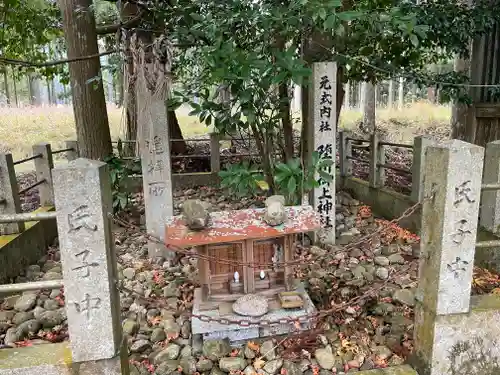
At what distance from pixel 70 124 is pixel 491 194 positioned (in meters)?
17.1

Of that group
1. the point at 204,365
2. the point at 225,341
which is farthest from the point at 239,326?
the point at 204,365

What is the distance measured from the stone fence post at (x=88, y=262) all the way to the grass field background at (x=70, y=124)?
12.1 m

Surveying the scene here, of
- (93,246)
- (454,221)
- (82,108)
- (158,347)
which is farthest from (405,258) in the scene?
(82,108)

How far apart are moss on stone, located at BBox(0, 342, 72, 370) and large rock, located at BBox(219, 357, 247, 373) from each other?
3.82ft

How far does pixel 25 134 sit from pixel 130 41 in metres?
13.4

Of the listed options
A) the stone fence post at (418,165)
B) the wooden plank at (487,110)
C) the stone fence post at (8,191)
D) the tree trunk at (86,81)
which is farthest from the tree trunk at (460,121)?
the stone fence post at (8,191)

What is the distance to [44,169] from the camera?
5543 millimetres

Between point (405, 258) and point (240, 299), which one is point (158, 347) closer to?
point (240, 299)

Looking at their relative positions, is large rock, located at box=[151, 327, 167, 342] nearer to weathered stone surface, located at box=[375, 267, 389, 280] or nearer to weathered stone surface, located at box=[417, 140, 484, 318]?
→ weathered stone surface, located at box=[417, 140, 484, 318]

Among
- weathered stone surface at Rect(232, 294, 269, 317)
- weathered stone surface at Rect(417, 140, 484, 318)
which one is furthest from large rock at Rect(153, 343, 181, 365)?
weathered stone surface at Rect(417, 140, 484, 318)

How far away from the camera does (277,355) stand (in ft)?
10.2

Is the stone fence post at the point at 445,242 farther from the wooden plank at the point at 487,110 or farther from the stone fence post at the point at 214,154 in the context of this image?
the stone fence post at the point at 214,154

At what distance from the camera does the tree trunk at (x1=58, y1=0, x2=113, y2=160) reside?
18.4 ft

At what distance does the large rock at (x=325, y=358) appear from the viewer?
9.75 feet
